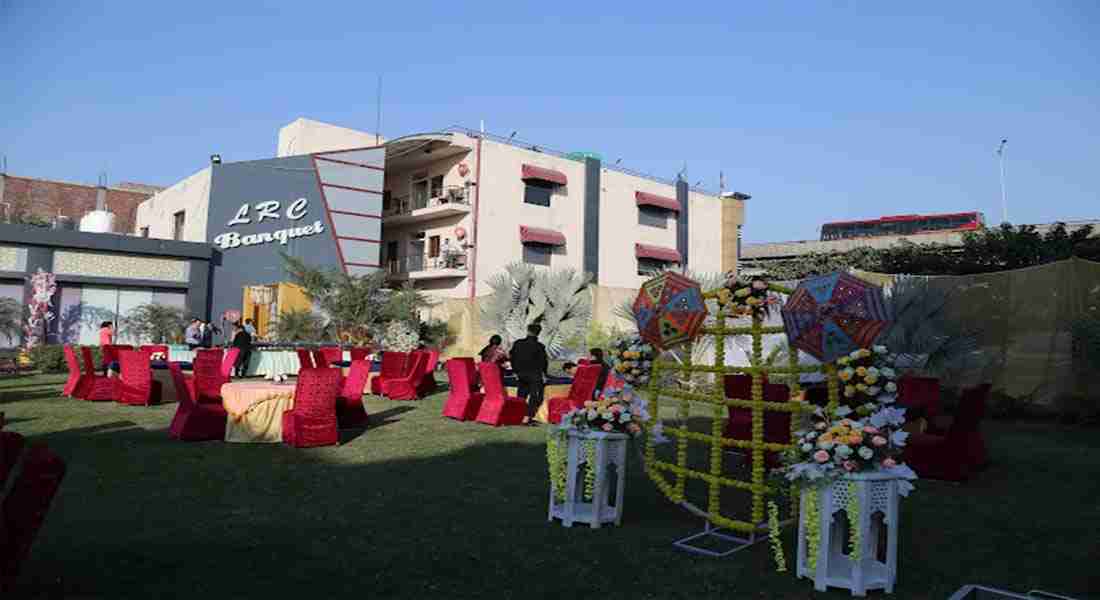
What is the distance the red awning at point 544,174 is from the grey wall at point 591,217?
134cm

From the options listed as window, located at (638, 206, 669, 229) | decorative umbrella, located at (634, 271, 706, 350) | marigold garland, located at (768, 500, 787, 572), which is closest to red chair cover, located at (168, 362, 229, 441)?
decorative umbrella, located at (634, 271, 706, 350)

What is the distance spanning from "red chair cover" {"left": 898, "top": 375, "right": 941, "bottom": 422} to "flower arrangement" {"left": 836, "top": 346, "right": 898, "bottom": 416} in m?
4.36

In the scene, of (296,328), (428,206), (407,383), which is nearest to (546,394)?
(407,383)

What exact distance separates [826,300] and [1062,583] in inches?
83.7

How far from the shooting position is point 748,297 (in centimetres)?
498

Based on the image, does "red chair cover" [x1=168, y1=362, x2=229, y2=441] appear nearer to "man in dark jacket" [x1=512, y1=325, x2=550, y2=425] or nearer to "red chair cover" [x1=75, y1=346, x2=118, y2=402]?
"man in dark jacket" [x1=512, y1=325, x2=550, y2=425]

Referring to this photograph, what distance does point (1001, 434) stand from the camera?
10.6 meters

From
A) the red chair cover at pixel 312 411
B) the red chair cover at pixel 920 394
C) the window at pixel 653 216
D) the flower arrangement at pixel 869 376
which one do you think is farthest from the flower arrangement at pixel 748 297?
the window at pixel 653 216

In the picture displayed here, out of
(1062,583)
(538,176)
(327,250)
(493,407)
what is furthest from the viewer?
(538,176)

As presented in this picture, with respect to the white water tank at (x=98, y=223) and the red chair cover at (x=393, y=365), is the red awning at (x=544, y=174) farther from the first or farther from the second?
the red chair cover at (x=393, y=365)

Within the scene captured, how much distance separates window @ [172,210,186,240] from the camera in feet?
104

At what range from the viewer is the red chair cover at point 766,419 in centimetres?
718

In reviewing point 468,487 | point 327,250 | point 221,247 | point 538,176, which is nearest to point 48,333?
point 221,247

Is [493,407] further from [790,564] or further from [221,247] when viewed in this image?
[221,247]
